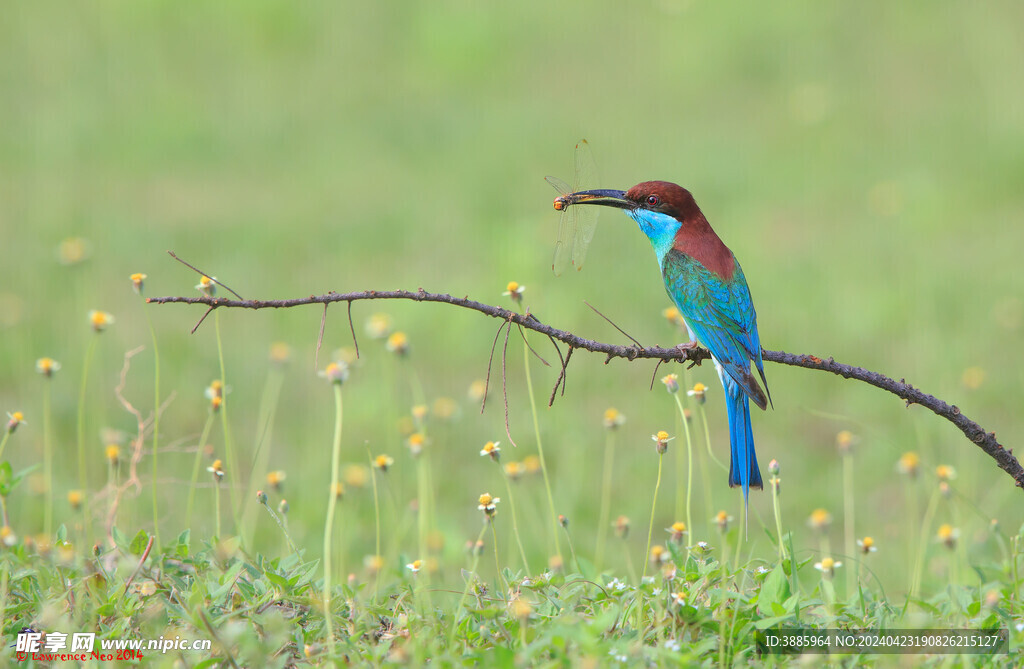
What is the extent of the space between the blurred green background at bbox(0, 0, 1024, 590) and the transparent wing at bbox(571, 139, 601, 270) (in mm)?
907

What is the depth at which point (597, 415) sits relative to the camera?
5297 mm

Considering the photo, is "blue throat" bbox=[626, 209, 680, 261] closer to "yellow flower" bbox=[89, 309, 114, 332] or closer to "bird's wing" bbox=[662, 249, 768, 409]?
"bird's wing" bbox=[662, 249, 768, 409]

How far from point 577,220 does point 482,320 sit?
323 centimetres

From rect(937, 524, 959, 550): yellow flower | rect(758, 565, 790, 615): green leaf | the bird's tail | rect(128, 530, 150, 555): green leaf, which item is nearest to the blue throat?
the bird's tail

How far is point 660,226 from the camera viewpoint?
3.49 m

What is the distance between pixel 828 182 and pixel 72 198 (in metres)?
5.36

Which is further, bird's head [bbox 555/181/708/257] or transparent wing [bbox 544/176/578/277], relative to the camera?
bird's head [bbox 555/181/708/257]

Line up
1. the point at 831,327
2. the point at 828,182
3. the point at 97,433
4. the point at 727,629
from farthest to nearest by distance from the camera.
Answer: the point at 828,182, the point at 831,327, the point at 97,433, the point at 727,629

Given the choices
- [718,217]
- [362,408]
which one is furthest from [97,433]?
[718,217]

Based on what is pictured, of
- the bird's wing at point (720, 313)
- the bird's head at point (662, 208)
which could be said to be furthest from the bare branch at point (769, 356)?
the bird's head at point (662, 208)

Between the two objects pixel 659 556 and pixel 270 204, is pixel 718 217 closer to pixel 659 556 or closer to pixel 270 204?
pixel 270 204

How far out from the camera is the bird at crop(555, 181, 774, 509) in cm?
311

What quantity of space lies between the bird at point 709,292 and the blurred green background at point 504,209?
0.44m

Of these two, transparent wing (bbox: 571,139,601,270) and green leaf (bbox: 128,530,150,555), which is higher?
transparent wing (bbox: 571,139,601,270)
